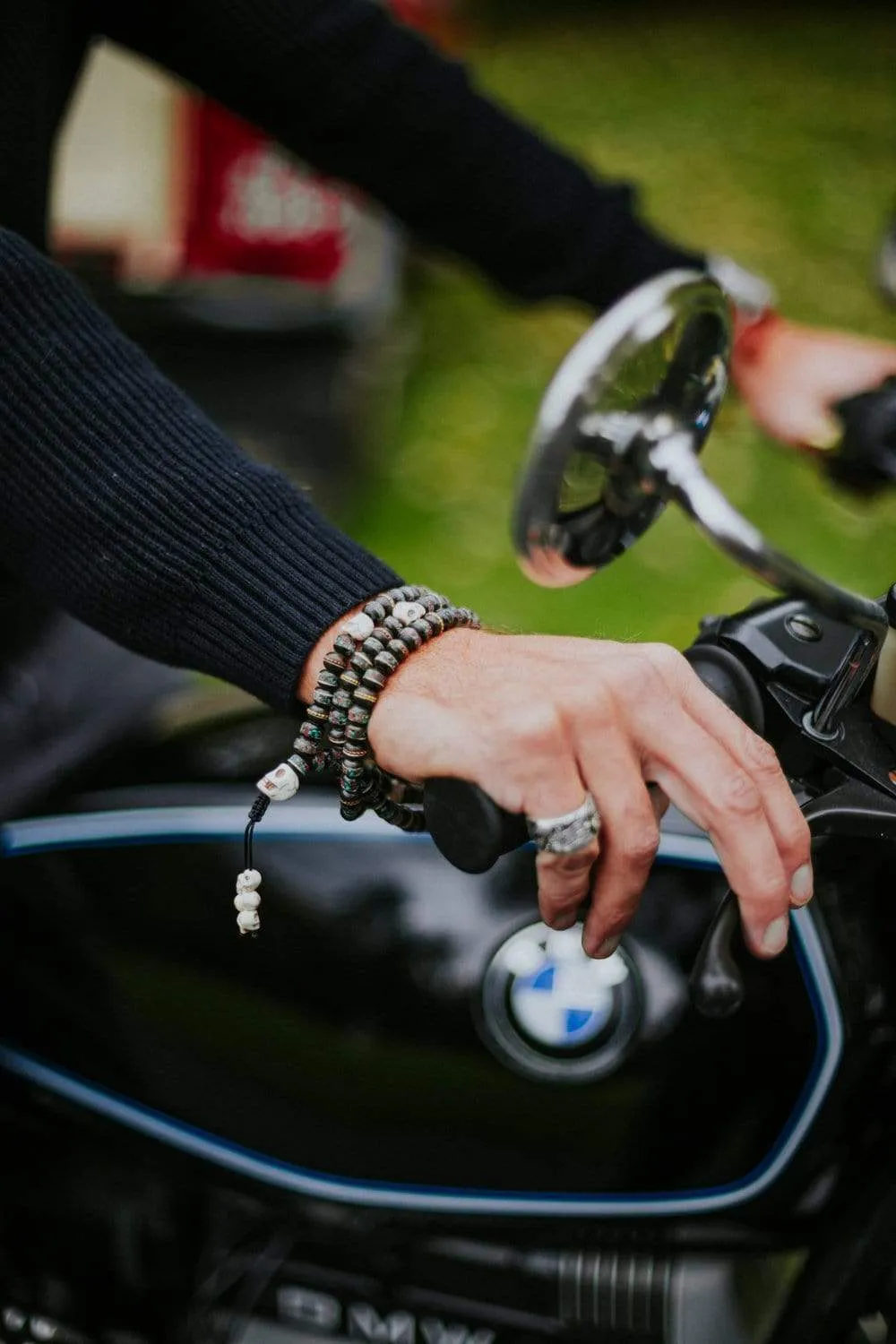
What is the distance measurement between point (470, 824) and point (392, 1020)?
0.27 meters

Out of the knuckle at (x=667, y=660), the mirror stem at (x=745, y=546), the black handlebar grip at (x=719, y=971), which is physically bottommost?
the black handlebar grip at (x=719, y=971)

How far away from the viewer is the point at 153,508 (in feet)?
2.73

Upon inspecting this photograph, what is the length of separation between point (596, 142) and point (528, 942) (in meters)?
4.98

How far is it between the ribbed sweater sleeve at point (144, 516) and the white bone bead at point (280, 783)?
7cm

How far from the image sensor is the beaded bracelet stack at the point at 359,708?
2.48ft

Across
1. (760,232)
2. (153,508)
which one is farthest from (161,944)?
(760,232)

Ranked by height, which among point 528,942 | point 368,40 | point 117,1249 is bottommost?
point 117,1249

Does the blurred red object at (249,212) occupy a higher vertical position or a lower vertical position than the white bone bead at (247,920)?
lower

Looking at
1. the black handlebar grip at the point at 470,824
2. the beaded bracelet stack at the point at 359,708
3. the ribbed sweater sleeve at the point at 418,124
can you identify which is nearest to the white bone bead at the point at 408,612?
the beaded bracelet stack at the point at 359,708

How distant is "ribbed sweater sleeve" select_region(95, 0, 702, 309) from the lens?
52.2 inches

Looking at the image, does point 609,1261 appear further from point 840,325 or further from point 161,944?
point 840,325

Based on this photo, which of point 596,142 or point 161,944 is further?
point 596,142

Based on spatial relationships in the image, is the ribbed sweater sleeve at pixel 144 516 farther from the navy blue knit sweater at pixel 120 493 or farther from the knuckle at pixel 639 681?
the knuckle at pixel 639 681

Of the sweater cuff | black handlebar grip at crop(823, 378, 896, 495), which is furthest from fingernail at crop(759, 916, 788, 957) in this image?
the sweater cuff
